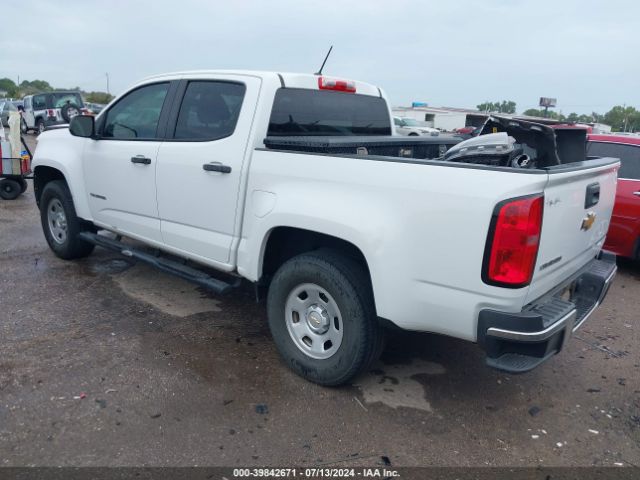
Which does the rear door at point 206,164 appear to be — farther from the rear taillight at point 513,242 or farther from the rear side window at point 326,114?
the rear taillight at point 513,242

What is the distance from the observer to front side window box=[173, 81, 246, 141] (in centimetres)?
379

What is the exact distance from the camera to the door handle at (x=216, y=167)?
3605 mm

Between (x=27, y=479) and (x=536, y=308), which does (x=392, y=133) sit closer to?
(x=536, y=308)

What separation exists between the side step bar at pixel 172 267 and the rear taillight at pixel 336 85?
1659 mm

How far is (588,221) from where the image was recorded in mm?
3121

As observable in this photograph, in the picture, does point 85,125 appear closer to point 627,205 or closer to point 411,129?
point 627,205

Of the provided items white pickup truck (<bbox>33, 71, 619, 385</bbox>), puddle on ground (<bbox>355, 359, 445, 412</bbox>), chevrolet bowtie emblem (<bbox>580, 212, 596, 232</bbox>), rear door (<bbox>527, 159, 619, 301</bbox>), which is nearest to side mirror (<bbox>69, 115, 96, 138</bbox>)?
white pickup truck (<bbox>33, 71, 619, 385</bbox>)

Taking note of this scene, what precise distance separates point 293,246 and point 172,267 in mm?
1177

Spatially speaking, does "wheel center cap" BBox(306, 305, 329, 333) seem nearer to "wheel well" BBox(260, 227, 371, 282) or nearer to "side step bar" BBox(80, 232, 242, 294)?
"wheel well" BBox(260, 227, 371, 282)

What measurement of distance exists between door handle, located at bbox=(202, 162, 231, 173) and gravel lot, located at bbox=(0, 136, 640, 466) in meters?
1.31

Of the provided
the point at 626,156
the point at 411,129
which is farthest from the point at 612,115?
the point at 626,156

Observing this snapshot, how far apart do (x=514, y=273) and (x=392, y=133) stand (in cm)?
281

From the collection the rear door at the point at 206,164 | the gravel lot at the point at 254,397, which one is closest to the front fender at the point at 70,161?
the gravel lot at the point at 254,397

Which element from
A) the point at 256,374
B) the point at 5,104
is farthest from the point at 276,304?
the point at 5,104
